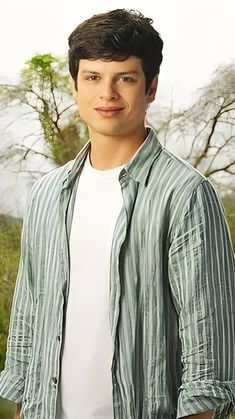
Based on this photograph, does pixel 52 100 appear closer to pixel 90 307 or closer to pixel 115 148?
pixel 115 148

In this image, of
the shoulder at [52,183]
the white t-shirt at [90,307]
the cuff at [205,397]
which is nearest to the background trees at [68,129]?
the shoulder at [52,183]

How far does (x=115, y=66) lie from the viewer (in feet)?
6.75

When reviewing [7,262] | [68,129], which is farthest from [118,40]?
[7,262]

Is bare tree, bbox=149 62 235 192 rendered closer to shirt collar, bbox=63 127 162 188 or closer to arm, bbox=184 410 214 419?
shirt collar, bbox=63 127 162 188

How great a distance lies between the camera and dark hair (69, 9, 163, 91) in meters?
2.05

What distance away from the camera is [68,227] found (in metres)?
2.12

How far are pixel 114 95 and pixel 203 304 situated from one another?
1.48 ft

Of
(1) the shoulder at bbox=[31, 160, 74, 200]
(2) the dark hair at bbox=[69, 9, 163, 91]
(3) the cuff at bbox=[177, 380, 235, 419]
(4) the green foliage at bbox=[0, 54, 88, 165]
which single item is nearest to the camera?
(3) the cuff at bbox=[177, 380, 235, 419]

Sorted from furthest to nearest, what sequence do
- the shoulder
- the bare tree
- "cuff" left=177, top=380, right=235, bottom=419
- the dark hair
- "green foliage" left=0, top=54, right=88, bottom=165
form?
"green foliage" left=0, top=54, right=88, bottom=165 → the bare tree → the shoulder → the dark hair → "cuff" left=177, top=380, right=235, bottom=419

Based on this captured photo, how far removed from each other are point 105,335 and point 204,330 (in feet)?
0.67

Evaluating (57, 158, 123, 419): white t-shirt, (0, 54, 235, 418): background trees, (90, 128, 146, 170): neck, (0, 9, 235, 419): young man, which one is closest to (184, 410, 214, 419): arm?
(0, 9, 235, 419): young man

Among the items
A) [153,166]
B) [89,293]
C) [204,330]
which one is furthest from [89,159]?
[204,330]

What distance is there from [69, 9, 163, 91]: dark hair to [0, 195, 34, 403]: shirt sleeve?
403 millimetres

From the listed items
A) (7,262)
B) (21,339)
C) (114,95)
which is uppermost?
(7,262)
